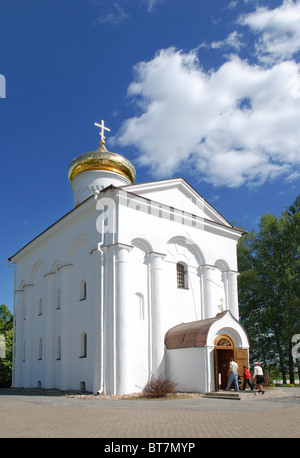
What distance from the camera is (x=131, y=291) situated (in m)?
17.8

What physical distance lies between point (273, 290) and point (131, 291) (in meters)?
16.0

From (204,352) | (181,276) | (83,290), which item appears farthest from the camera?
(181,276)

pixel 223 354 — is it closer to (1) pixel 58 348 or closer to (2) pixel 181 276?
(2) pixel 181 276

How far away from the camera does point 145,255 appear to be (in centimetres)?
1886

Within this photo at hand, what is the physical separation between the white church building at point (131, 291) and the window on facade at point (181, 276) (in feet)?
0.22

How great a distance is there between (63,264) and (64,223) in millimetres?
1932

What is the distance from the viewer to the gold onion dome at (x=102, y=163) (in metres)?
→ 23.9

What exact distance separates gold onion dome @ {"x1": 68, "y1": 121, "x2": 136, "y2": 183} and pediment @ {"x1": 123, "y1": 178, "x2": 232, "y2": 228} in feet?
13.9

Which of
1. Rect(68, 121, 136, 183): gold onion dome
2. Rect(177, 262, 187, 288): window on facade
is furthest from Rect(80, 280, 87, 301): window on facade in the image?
Rect(68, 121, 136, 183): gold onion dome

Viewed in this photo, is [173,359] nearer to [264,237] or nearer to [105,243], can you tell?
[105,243]

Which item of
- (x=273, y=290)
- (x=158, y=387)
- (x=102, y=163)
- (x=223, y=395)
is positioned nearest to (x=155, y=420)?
(x=223, y=395)

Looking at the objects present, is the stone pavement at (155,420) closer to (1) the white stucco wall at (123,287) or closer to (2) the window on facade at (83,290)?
(1) the white stucco wall at (123,287)

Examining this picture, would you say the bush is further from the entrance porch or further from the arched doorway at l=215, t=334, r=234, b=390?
the arched doorway at l=215, t=334, r=234, b=390

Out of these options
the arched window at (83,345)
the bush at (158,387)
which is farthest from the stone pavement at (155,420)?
the arched window at (83,345)
